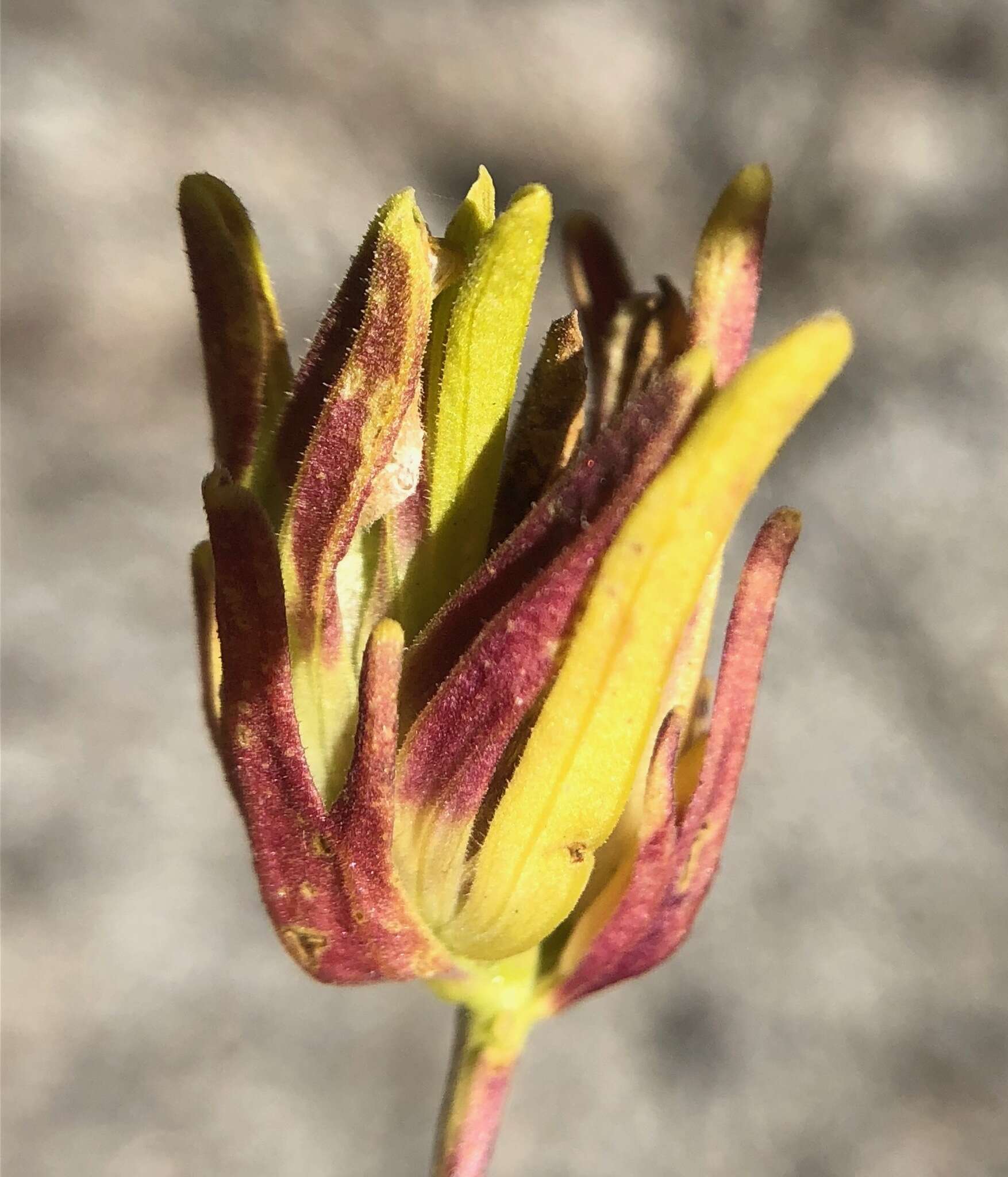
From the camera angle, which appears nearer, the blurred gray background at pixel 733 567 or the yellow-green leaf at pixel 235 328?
the yellow-green leaf at pixel 235 328

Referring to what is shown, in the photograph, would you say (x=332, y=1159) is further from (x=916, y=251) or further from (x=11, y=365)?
(x=916, y=251)

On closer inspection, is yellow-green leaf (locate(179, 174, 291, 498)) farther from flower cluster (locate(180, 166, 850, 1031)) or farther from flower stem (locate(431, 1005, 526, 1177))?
flower stem (locate(431, 1005, 526, 1177))

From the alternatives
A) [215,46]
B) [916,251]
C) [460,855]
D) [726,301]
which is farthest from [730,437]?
[916,251]

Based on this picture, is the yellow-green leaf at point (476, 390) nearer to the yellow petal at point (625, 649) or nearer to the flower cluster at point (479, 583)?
the flower cluster at point (479, 583)

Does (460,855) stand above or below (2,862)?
below

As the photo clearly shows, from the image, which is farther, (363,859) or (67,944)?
(67,944)

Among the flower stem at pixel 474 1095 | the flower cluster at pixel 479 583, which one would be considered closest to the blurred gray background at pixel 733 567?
the flower stem at pixel 474 1095
